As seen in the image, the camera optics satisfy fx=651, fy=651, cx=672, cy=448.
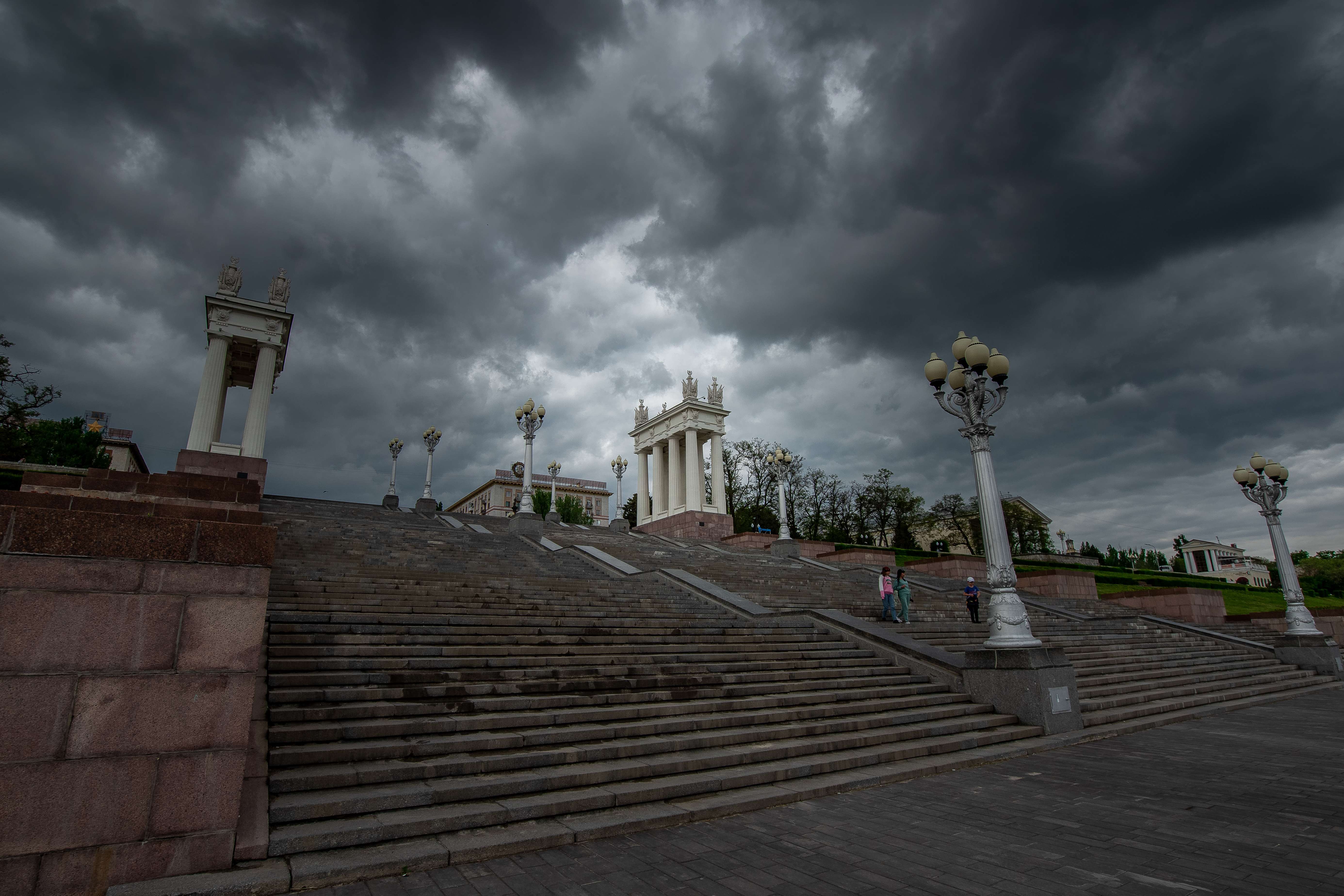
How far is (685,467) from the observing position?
46.1 meters

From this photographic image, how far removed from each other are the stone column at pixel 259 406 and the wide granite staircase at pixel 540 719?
21704mm

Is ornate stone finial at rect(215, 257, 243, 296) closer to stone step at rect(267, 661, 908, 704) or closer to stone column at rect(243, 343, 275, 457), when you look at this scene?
stone column at rect(243, 343, 275, 457)

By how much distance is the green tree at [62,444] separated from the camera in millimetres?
40094

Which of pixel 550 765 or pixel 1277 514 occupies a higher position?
pixel 1277 514

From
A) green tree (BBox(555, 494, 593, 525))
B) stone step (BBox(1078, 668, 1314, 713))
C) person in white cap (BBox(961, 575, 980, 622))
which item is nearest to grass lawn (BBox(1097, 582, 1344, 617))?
stone step (BBox(1078, 668, 1314, 713))

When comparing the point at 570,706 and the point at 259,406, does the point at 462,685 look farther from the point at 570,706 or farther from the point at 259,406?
the point at 259,406

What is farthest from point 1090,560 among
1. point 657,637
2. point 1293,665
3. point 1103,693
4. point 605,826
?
point 605,826

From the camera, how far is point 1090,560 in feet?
224

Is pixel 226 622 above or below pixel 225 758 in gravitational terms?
above

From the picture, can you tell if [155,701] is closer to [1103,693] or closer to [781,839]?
[781,839]

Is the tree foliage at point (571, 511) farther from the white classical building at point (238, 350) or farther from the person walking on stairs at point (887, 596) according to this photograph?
the person walking on stairs at point (887, 596)

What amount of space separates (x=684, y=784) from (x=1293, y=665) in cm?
1937

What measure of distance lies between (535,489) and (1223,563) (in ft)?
350

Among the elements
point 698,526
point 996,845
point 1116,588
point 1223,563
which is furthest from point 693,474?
point 1223,563
